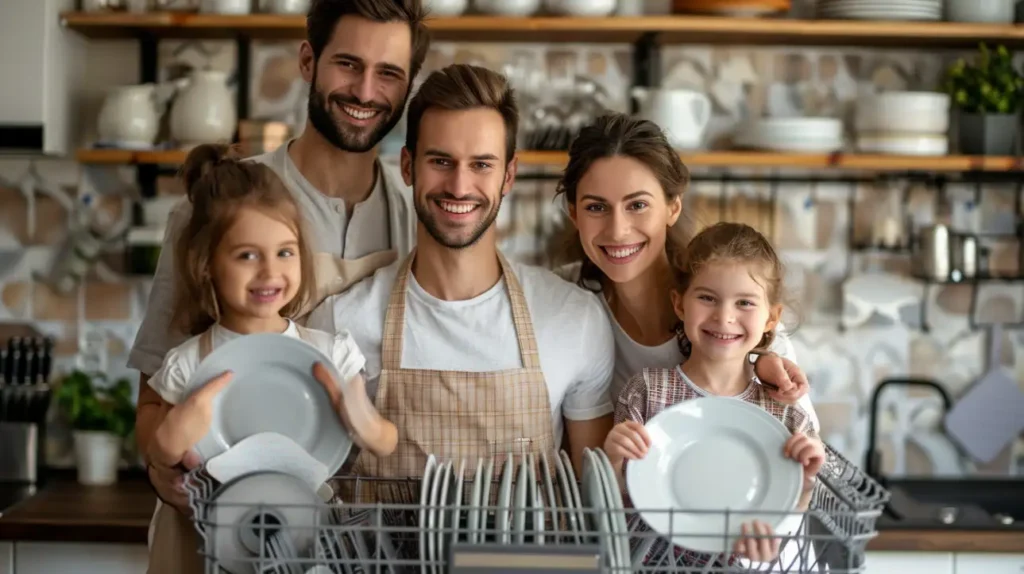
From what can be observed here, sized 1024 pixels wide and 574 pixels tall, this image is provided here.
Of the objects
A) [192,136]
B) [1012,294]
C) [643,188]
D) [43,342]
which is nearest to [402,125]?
[192,136]

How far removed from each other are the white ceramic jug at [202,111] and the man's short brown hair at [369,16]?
46.2 inches

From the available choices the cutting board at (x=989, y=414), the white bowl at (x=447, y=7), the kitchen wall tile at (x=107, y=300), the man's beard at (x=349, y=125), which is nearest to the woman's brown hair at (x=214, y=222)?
the man's beard at (x=349, y=125)

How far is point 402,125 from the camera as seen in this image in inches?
113

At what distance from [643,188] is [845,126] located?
177 cm

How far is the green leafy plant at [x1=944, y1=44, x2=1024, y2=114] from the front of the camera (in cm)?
288

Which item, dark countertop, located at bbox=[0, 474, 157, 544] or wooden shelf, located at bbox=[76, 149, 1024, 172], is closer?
dark countertop, located at bbox=[0, 474, 157, 544]

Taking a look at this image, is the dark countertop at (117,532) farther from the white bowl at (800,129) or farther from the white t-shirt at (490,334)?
the white t-shirt at (490,334)

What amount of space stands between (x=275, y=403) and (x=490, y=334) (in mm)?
387

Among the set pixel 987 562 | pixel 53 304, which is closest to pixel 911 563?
pixel 987 562

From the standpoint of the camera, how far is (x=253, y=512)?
999 mm

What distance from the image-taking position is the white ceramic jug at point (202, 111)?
2.78 meters

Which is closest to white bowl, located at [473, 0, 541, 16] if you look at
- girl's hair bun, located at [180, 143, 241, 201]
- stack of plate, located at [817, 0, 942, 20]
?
stack of plate, located at [817, 0, 942, 20]

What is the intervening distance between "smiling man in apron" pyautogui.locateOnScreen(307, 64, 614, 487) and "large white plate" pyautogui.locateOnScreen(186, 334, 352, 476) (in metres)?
0.22

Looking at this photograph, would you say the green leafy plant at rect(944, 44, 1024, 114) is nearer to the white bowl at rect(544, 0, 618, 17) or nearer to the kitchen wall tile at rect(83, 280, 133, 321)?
the white bowl at rect(544, 0, 618, 17)
